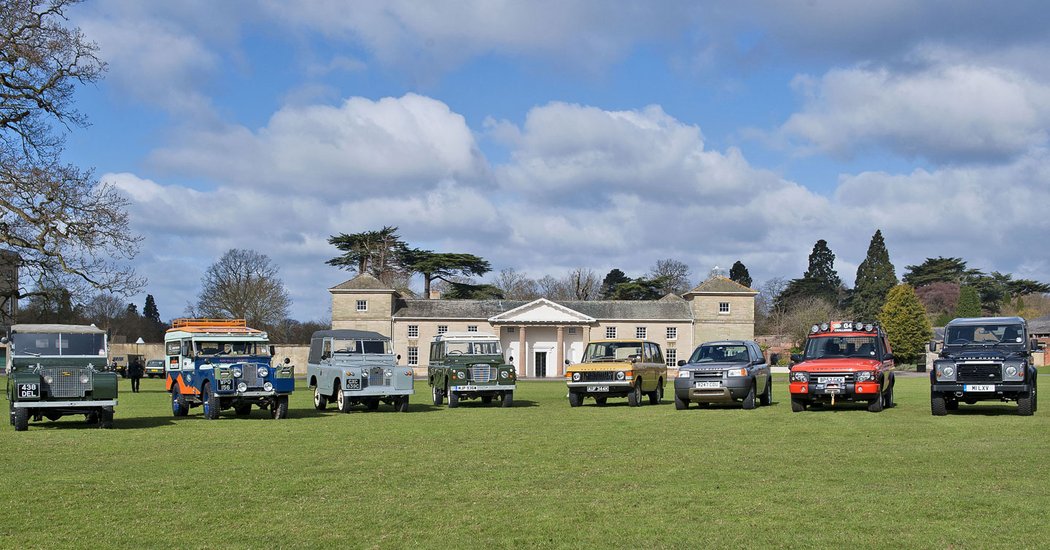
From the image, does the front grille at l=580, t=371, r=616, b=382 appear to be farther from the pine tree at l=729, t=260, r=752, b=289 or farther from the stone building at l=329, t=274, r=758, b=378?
the pine tree at l=729, t=260, r=752, b=289

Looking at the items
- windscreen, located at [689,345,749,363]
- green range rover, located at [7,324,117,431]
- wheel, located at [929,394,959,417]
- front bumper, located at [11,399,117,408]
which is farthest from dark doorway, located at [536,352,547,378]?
front bumper, located at [11,399,117,408]

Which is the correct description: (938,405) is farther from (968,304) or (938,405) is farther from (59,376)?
(968,304)

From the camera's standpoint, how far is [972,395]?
21000mm

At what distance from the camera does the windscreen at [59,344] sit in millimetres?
19938

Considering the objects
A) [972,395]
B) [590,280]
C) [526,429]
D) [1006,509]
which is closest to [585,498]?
[1006,509]

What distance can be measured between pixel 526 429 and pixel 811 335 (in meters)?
9.01

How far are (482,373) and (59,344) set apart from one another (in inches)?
423

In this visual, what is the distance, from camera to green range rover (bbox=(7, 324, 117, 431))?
61.0 feet

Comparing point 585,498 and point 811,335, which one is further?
point 811,335

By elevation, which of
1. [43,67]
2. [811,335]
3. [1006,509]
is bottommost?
[1006,509]

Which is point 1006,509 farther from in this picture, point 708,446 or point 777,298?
point 777,298

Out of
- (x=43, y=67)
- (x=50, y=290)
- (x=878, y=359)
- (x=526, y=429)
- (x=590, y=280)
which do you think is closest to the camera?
(x=526, y=429)

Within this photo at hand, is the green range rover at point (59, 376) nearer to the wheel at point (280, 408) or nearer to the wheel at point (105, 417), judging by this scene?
the wheel at point (105, 417)

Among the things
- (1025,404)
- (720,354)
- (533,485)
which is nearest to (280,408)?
(720,354)
